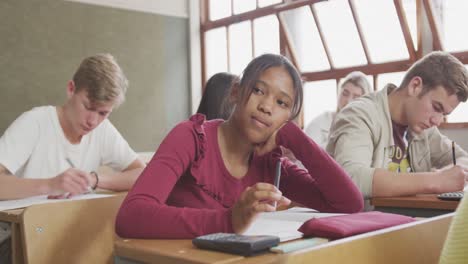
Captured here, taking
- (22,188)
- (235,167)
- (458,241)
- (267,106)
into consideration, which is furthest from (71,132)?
(458,241)

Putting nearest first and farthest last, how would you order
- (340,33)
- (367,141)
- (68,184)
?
1. (68,184)
2. (367,141)
3. (340,33)

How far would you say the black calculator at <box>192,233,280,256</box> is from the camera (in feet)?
3.04

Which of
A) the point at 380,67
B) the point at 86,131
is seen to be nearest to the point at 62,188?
the point at 86,131

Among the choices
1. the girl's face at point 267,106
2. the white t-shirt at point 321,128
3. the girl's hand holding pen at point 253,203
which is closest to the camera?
the girl's hand holding pen at point 253,203

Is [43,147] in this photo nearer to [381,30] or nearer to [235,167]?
[235,167]

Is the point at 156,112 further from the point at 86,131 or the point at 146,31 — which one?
the point at 86,131

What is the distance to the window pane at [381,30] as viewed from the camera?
5.62 meters

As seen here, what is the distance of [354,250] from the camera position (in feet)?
2.75

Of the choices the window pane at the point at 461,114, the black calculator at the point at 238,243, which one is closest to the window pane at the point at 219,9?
the window pane at the point at 461,114

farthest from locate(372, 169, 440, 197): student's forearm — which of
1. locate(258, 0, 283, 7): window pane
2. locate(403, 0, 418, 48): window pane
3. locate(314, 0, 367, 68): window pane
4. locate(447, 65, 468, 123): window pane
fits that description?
locate(258, 0, 283, 7): window pane

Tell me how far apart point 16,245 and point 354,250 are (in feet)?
3.63

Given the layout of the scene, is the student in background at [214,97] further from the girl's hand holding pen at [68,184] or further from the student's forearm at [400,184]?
the student's forearm at [400,184]

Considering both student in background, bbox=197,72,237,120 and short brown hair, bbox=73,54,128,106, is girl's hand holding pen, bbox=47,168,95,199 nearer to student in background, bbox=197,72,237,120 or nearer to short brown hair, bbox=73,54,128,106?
short brown hair, bbox=73,54,128,106

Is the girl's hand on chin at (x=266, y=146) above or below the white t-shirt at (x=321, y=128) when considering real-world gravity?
above
